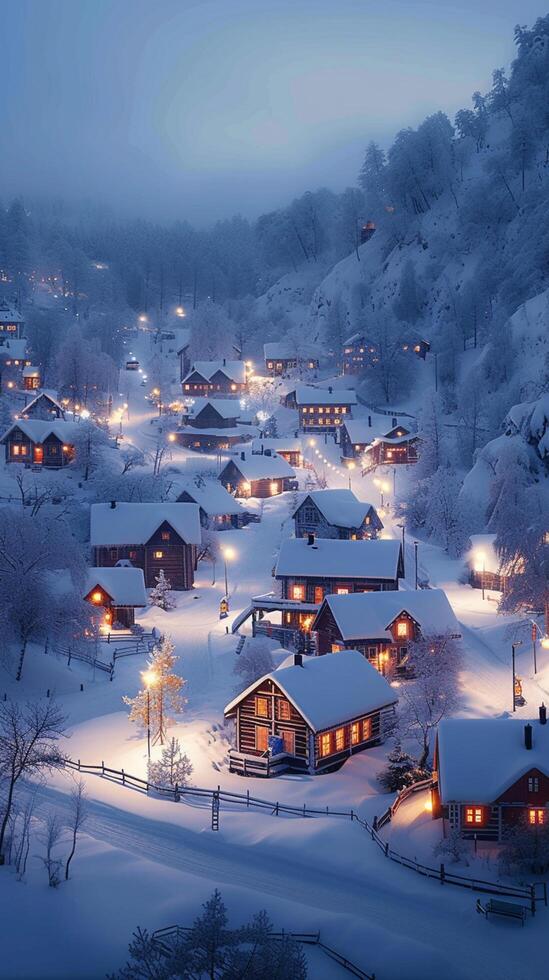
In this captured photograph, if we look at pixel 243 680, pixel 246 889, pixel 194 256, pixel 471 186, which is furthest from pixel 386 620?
pixel 194 256

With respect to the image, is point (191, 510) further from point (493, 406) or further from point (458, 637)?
point (493, 406)

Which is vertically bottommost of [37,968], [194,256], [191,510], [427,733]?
[37,968]

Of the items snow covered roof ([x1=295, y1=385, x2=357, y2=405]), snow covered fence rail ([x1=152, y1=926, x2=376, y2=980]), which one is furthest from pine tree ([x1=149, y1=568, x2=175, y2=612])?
snow covered roof ([x1=295, y1=385, x2=357, y2=405])

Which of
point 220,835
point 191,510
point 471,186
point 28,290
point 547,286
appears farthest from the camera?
point 28,290

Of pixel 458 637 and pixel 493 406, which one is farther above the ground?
pixel 493 406

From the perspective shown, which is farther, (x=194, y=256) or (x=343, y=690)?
(x=194, y=256)

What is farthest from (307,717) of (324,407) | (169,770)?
(324,407)

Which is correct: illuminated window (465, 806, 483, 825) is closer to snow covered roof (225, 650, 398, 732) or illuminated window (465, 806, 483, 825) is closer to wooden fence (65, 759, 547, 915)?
wooden fence (65, 759, 547, 915)

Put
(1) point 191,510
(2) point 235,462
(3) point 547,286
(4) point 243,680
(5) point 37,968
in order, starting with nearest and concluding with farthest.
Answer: (5) point 37,968 → (4) point 243,680 → (1) point 191,510 → (2) point 235,462 → (3) point 547,286
